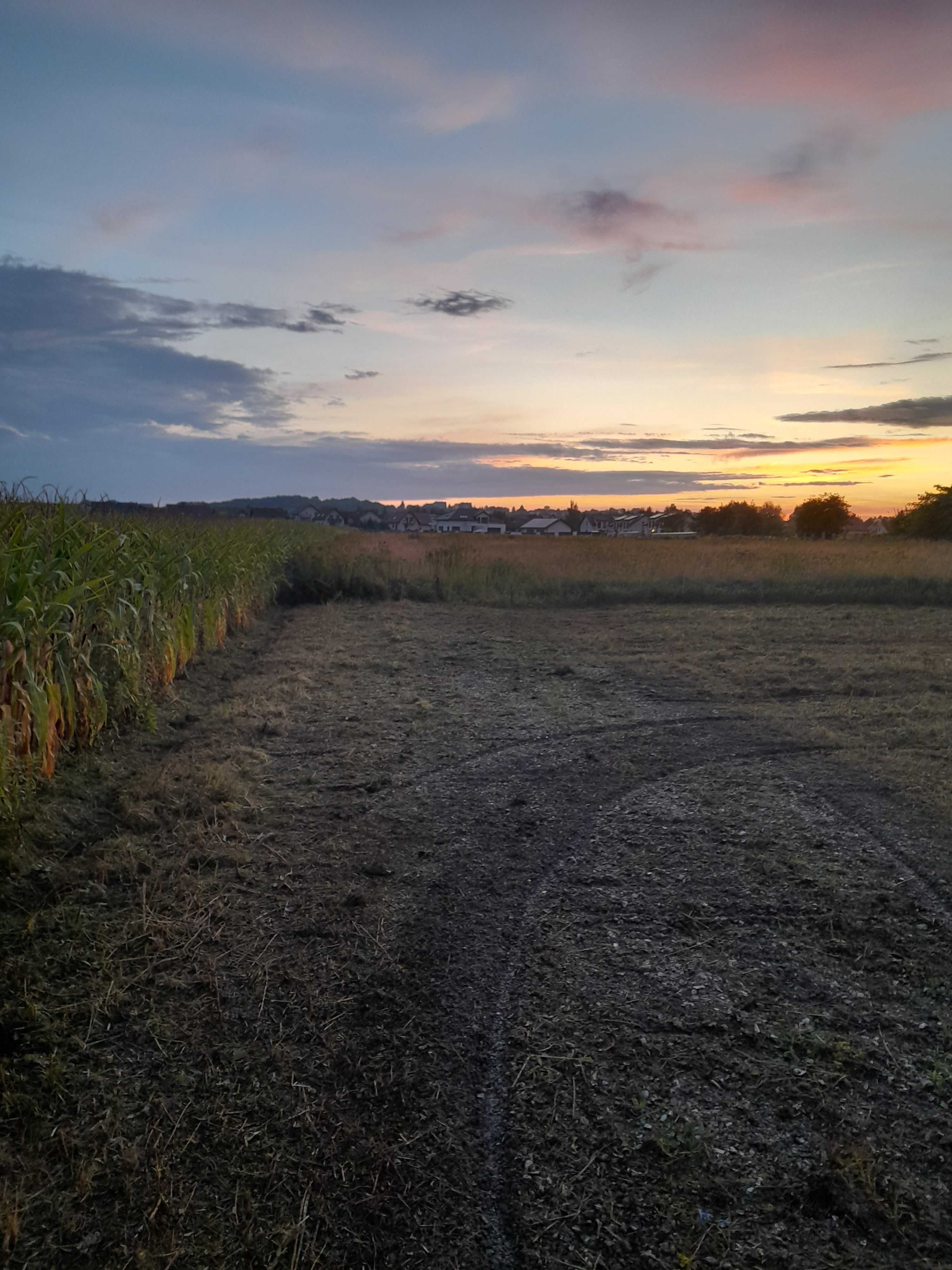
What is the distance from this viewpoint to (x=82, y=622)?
16.2 feet

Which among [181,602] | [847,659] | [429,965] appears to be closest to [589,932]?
[429,965]

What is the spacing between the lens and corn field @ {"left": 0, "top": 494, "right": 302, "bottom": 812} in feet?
13.1

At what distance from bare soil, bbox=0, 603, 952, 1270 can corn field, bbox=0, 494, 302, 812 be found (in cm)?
39

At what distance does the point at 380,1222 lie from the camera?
193 cm

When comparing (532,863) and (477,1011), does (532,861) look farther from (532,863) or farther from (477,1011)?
(477,1011)

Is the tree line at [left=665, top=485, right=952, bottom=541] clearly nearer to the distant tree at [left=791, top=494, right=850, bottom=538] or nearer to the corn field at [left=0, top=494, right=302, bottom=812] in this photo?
the distant tree at [left=791, top=494, right=850, bottom=538]

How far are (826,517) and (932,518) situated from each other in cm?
1852

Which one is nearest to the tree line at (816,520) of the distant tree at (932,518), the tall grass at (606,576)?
the distant tree at (932,518)

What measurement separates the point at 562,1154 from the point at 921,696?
6.95 meters

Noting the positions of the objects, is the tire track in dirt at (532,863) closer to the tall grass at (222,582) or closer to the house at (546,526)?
the tall grass at (222,582)


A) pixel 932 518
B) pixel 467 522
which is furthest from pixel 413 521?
pixel 932 518

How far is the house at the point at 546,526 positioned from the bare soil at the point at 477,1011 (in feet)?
222

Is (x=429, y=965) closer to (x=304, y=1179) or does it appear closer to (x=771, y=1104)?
(x=304, y=1179)

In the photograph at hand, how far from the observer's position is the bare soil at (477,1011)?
1.93 m
